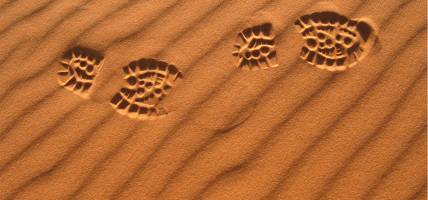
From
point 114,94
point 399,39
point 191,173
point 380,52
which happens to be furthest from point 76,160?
point 399,39

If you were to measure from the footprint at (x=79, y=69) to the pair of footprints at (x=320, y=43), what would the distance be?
643 millimetres

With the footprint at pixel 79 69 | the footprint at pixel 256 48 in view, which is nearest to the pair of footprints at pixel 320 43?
the footprint at pixel 256 48

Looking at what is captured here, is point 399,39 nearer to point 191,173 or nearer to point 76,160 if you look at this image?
point 191,173

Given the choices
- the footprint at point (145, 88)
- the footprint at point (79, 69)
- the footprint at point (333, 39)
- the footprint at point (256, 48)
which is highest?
the footprint at point (79, 69)

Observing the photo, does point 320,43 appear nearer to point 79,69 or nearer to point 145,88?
point 145,88

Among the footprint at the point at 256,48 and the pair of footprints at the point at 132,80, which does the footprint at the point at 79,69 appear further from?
the footprint at the point at 256,48

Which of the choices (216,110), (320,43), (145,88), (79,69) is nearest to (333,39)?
(320,43)

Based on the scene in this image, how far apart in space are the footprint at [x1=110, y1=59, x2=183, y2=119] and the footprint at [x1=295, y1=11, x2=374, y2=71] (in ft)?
1.98

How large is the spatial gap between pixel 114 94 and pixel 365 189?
1.12m

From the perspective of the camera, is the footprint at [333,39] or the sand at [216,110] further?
the footprint at [333,39]

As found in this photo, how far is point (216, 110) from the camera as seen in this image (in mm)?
1717

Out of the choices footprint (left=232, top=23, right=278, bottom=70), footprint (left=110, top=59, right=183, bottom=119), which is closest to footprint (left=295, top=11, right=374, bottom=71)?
footprint (left=232, top=23, right=278, bottom=70)

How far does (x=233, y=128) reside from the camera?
5.55ft

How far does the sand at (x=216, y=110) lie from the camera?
1616 millimetres
